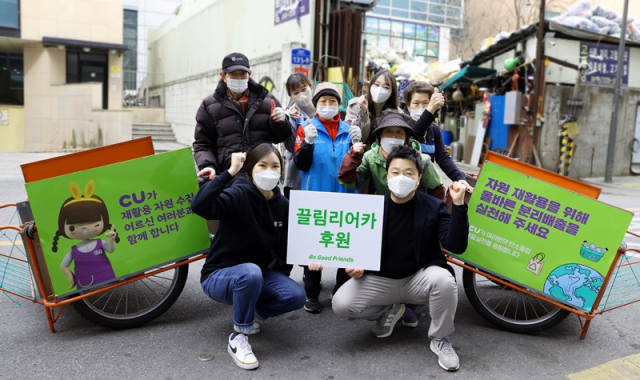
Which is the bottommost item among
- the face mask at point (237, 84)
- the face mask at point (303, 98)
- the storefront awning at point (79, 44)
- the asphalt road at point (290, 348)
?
the asphalt road at point (290, 348)

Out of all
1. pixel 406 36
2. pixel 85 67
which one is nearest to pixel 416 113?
pixel 85 67

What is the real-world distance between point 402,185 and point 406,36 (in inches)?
1327

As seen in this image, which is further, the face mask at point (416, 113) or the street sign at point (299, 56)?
the street sign at point (299, 56)

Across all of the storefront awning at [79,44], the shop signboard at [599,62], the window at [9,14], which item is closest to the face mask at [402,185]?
the shop signboard at [599,62]

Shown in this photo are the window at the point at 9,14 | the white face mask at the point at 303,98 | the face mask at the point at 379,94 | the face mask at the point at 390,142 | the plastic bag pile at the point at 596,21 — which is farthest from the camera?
the window at the point at 9,14

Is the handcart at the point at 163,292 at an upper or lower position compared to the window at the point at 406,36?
lower

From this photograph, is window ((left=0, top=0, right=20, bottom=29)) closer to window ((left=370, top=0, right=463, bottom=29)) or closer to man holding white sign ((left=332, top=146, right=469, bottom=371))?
man holding white sign ((left=332, top=146, right=469, bottom=371))

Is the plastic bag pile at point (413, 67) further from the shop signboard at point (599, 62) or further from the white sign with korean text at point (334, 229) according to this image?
the white sign with korean text at point (334, 229)

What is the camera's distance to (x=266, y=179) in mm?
3258

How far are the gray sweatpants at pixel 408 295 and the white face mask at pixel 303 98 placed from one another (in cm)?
170

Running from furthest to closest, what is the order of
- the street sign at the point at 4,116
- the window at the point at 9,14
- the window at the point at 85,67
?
the street sign at the point at 4,116 < the window at the point at 85,67 < the window at the point at 9,14

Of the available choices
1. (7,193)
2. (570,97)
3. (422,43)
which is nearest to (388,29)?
(422,43)

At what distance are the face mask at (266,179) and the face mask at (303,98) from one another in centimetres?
124

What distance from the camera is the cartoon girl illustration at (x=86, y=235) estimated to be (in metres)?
3.15
